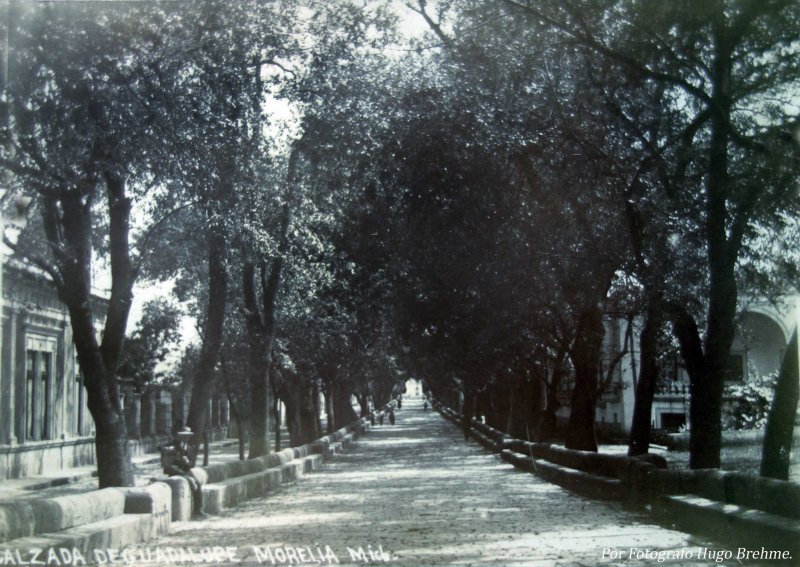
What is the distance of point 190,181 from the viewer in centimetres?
1455

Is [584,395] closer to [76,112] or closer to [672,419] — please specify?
[76,112]

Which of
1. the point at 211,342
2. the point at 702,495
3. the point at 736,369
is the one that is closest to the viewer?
the point at 702,495

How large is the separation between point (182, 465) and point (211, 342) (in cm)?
412

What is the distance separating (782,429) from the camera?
43.2ft

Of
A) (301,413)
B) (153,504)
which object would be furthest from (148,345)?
(153,504)

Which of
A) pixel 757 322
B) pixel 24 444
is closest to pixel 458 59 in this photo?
pixel 24 444

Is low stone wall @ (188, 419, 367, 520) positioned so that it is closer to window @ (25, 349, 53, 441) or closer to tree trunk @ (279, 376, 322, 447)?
window @ (25, 349, 53, 441)

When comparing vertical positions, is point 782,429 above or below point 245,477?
above

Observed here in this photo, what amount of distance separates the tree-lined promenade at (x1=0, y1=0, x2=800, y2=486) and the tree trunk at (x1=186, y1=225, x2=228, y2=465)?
0.14 ft

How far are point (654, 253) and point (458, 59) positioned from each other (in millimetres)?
4192

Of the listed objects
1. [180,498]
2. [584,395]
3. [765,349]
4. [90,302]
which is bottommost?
[180,498]

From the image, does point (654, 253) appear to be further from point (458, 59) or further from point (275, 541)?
point (275, 541)

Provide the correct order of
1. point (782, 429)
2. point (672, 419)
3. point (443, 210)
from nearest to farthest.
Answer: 1. point (782, 429)
2. point (443, 210)
3. point (672, 419)

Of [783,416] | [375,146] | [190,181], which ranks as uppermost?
[375,146]
